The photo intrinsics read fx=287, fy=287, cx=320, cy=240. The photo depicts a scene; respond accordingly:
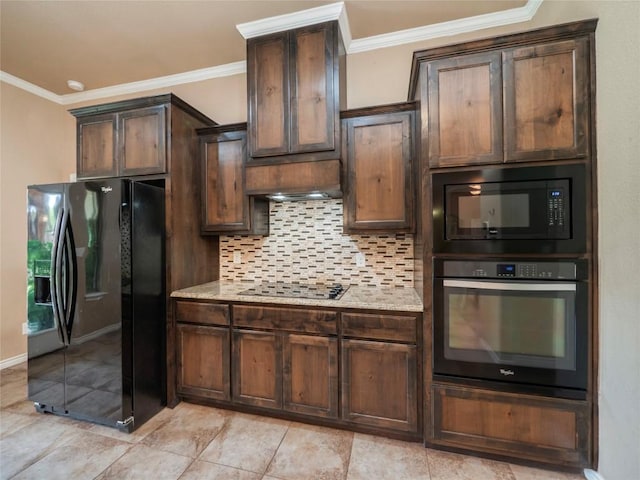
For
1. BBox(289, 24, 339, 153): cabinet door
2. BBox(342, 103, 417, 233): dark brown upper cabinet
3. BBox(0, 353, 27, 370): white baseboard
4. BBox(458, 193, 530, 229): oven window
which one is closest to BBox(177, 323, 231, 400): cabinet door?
BBox(342, 103, 417, 233): dark brown upper cabinet

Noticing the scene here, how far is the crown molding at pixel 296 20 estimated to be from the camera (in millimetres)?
2117

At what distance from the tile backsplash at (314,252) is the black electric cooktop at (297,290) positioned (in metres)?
0.11

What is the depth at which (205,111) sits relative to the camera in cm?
301

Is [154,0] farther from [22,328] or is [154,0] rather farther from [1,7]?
[22,328]

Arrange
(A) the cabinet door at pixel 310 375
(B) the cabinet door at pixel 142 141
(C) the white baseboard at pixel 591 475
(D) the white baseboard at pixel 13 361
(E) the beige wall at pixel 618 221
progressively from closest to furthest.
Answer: (E) the beige wall at pixel 618 221, (C) the white baseboard at pixel 591 475, (A) the cabinet door at pixel 310 375, (B) the cabinet door at pixel 142 141, (D) the white baseboard at pixel 13 361

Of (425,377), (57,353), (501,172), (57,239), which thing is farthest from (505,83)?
(57,353)

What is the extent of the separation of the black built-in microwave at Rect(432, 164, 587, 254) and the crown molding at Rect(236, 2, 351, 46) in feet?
4.84

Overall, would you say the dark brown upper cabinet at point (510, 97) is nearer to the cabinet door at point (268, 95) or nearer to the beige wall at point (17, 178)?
the cabinet door at point (268, 95)

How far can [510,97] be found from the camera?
1620 mm

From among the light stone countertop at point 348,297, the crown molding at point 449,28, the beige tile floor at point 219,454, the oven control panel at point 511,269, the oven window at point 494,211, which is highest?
the crown molding at point 449,28

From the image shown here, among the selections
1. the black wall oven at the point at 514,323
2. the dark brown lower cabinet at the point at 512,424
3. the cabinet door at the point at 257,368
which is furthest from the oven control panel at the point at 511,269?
the cabinet door at the point at 257,368

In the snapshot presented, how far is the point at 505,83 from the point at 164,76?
126 inches

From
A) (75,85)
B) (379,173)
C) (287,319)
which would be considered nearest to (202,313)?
(287,319)

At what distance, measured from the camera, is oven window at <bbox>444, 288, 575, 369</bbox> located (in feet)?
5.15
